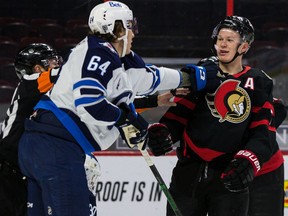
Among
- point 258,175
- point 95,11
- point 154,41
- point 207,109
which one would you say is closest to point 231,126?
point 207,109

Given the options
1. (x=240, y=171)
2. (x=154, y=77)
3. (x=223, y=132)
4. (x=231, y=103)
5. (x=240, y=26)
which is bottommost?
(x=240, y=171)

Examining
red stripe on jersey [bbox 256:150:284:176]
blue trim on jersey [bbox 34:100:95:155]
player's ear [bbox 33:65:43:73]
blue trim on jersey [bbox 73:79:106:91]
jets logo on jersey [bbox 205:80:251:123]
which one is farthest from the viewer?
player's ear [bbox 33:65:43:73]

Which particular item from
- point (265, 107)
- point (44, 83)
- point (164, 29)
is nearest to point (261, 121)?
point (265, 107)

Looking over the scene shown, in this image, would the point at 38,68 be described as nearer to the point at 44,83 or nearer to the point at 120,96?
the point at 44,83

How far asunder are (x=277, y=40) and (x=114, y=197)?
139 centimetres

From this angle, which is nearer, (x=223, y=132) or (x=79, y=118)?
(x=79, y=118)

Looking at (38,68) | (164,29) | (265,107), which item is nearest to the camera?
(265,107)

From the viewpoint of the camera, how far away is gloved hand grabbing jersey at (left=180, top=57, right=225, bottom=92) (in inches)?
116

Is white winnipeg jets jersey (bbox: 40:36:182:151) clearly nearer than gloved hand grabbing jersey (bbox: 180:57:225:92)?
Yes

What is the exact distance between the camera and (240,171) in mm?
2879

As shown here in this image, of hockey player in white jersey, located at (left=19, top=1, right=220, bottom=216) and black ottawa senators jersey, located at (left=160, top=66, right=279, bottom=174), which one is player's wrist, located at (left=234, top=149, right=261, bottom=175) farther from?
hockey player in white jersey, located at (left=19, top=1, right=220, bottom=216)

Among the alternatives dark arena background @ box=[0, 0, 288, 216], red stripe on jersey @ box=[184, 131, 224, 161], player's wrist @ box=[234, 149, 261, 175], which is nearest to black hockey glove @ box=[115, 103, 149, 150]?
red stripe on jersey @ box=[184, 131, 224, 161]

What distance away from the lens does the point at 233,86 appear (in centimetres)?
299

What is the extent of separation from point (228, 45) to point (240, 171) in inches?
18.9
